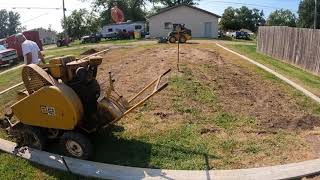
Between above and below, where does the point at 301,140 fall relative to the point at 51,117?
below

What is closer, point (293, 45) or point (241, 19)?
point (293, 45)

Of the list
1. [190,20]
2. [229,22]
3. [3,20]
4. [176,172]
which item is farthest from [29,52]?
[3,20]

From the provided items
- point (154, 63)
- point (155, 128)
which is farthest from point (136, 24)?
point (155, 128)

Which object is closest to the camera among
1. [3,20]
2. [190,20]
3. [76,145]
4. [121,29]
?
[76,145]

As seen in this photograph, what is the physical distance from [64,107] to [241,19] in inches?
2983

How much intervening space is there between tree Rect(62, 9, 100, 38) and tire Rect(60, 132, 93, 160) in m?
61.6

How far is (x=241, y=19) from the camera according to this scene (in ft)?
262

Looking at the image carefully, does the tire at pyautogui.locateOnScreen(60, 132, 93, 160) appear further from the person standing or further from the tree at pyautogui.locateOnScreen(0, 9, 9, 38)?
the tree at pyautogui.locateOnScreen(0, 9, 9, 38)

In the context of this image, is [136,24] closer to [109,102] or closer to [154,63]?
[154,63]

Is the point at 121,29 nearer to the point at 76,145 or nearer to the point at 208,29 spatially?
the point at 208,29

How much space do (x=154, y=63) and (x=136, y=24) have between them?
39443 millimetres

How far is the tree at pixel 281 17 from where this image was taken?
104 m

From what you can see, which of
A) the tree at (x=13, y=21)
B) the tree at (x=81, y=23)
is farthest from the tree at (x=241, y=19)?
the tree at (x=13, y=21)

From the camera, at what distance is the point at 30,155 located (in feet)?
24.8
